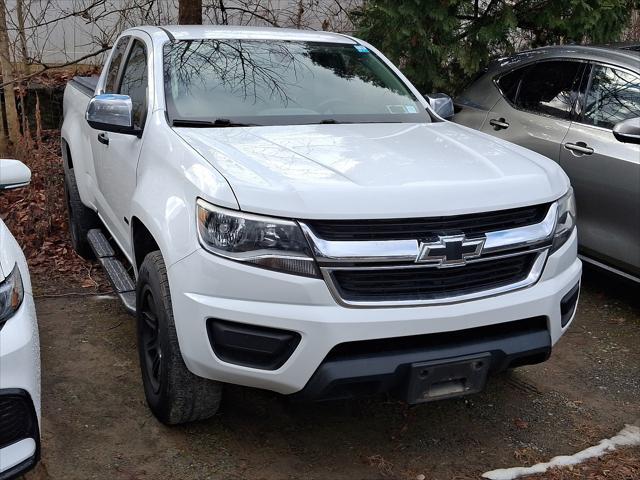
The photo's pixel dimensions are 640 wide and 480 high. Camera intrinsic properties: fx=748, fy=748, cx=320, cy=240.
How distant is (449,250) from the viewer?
285 cm

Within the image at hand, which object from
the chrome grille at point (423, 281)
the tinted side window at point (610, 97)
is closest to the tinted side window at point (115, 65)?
the chrome grille at point (423, 281)

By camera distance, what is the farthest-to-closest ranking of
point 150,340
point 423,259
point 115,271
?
point 115,271 → point 150,340 → point 423,259

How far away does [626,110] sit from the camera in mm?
4809

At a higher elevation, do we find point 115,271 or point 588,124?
point 588,124

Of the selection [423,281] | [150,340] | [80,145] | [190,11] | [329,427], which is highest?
[190,11]

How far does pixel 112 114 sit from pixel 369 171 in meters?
1.45

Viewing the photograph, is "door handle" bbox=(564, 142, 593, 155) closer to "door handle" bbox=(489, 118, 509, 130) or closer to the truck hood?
"door handle" bbox=(489, 118, 509, 130)

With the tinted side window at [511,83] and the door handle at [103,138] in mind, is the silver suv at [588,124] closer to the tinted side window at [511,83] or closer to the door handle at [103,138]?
the tinted side window at [511,83]

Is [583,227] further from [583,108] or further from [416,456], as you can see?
[416,456]

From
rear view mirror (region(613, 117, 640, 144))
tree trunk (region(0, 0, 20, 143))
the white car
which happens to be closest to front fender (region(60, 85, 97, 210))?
tree trunk (region(0, 0, 20, 143))

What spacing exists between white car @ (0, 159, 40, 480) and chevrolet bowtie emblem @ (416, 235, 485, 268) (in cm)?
143

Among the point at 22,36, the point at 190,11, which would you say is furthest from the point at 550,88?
the point at 22,36

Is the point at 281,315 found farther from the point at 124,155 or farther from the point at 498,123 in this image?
the point at 498,123

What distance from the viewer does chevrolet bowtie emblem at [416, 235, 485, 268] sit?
2812 mm
